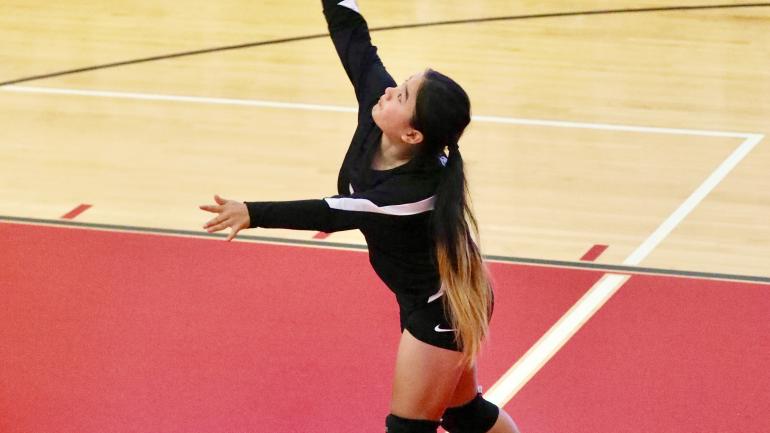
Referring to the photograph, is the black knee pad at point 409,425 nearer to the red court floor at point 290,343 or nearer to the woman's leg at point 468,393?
the woman's leg at point 468,393

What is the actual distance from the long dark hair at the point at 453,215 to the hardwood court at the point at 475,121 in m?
1.16

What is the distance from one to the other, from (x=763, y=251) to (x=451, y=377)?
282 cm

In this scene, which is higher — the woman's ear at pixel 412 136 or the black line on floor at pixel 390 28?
the woman's ear at pixel 412 136

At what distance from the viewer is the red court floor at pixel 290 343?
4379mm

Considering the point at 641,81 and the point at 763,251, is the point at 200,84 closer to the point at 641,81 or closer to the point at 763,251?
the point at 641,81

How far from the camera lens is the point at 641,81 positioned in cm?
830

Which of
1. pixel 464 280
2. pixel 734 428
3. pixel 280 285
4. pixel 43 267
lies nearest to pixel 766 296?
pixel 734 428

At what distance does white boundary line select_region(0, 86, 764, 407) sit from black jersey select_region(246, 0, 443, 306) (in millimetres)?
1216

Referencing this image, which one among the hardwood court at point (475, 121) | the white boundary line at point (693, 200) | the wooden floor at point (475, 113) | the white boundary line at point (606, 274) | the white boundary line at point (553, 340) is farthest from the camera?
the wooden floor at point (475, 113)

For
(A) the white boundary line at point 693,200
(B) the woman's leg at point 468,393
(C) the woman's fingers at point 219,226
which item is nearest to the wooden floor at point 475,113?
(A) the white boundary line at point 693,200

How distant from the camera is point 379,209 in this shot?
10.6 ft

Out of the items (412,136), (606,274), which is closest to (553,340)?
(606,274)

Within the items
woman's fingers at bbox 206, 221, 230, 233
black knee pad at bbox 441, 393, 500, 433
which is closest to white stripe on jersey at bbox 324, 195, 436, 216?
woman's fingers at bbox 206, 221, 230, 233

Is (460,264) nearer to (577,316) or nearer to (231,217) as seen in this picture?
(231,217)
